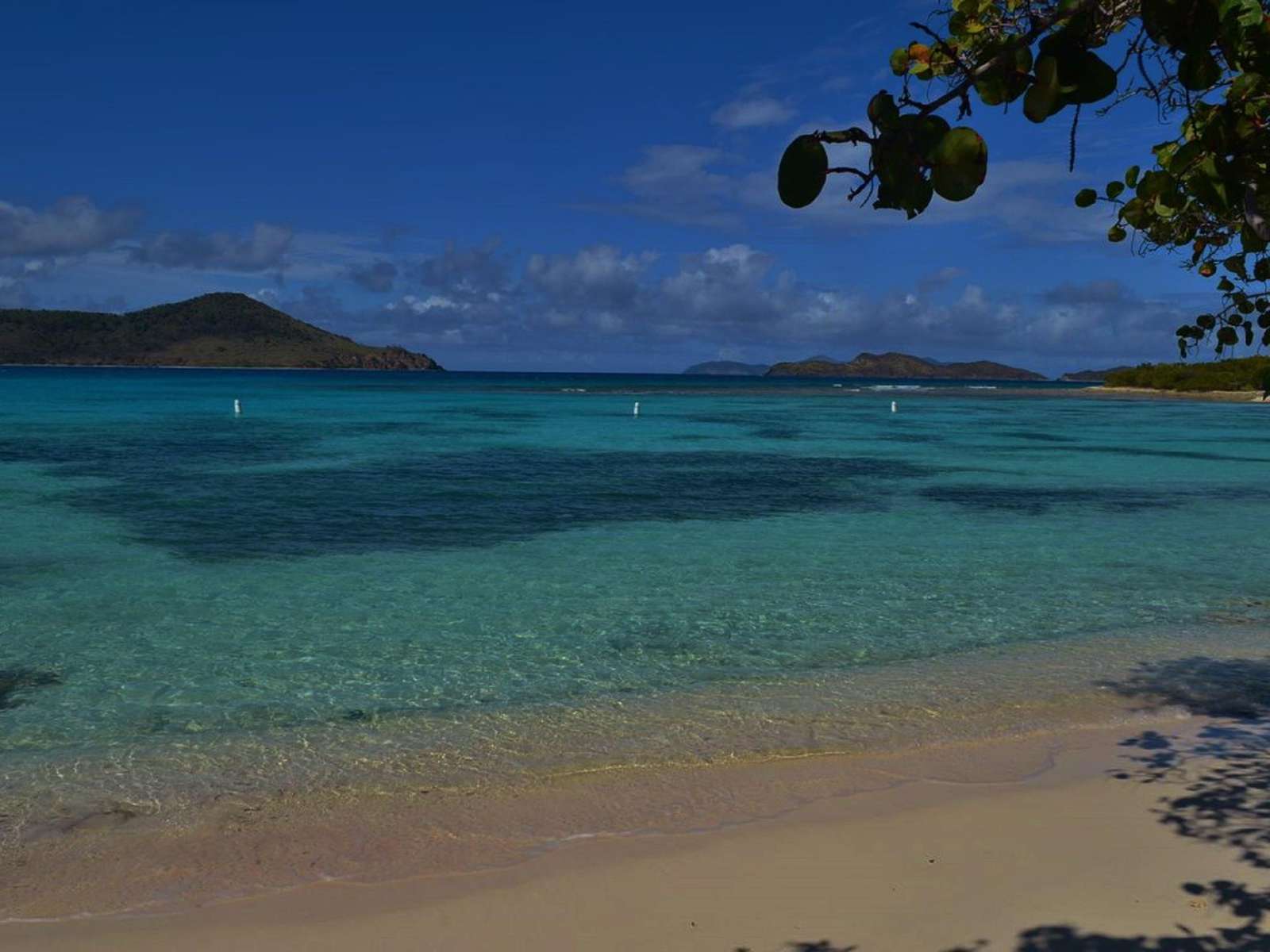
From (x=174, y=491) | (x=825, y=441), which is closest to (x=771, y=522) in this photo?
(x=174, y=491)

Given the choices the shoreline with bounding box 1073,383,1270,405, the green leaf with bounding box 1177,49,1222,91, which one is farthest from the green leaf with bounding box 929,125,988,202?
the shoreline with bounding box 1073,383,1270,405

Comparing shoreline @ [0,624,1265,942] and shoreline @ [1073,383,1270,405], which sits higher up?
shoreline @ [1073,383,1270,405]

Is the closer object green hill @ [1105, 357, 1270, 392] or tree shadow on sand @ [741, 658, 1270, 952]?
tree shadow on sand @ [741, 658, 1270, 952]

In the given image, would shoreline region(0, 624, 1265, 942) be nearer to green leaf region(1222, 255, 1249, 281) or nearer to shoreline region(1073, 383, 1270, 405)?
green leaf region(1222, 255, 1249, 281)

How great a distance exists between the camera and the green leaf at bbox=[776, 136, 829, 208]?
6.84 feet

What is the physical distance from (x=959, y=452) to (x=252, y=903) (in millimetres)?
32479

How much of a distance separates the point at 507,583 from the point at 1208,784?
28.5 feet

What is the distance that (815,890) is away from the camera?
516cm

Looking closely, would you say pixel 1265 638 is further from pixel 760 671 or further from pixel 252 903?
pixel 252 903

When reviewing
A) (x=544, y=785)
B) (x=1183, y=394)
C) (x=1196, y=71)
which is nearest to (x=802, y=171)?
(x=1196, y=71)

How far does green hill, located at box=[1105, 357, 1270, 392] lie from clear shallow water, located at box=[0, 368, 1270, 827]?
60595mm

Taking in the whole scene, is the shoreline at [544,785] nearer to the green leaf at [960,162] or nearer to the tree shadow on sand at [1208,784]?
the tree shadow on sand at [1208,784]

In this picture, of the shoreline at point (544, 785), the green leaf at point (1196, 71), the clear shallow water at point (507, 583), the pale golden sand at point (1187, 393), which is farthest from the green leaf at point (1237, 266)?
the pale golden sand at point (1187, 393)

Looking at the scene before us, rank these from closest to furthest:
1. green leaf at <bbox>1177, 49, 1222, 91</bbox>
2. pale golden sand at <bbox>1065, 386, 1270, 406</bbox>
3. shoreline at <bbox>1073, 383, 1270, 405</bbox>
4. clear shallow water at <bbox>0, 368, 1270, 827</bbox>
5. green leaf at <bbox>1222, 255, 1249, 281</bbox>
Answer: green leaf at <bbox>1177, 49, 1222, 91</bbox>, green leaf at <bbox>1222, 255, 1249, 281</bbox>, clear shallow water at <bbox>0, 368, 1270, 827</bbox>, pale golden sand at <bbox>1065, 386, 1270, 406</bbox>, shoreline at <bbox>1073, 383, 1270, 405</bbox>
